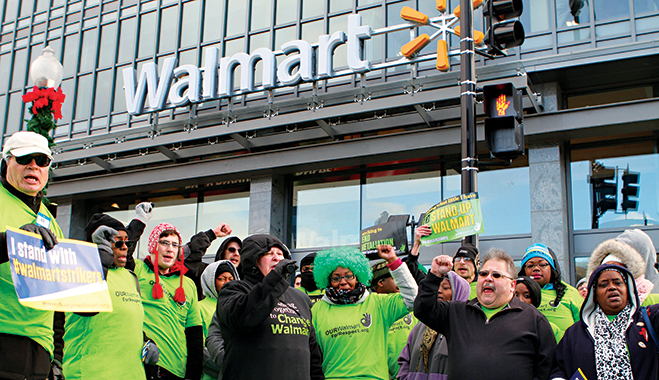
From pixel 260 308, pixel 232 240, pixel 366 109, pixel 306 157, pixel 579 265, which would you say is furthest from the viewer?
pixel 306 157

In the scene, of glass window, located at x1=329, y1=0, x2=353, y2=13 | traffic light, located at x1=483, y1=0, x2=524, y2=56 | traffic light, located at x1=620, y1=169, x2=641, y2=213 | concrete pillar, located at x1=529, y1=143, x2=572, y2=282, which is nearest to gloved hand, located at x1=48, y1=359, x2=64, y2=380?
traffic light, located at x1=483, y1=0, x2=524, y2=56

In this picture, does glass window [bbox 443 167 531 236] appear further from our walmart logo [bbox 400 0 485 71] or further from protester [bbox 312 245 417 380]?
protester [bbox 312 245 417 380]

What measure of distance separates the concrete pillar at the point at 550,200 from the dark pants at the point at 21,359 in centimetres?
1229

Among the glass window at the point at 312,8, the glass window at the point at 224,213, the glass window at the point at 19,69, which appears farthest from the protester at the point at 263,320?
the glass window at the point at 19,69

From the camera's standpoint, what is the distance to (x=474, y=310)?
16.2 ft

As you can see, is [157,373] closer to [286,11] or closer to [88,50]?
[286,11]

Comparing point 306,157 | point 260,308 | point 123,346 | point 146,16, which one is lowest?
point 123,346

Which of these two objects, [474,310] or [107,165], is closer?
[474,310]

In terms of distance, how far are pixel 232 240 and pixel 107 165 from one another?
13.7 meters

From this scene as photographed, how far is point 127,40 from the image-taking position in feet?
70.2

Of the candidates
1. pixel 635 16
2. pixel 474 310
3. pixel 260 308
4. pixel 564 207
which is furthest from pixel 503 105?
pixel 635 16

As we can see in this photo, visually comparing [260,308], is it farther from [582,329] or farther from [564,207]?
[564,207]

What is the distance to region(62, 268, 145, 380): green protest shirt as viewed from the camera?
4973mm

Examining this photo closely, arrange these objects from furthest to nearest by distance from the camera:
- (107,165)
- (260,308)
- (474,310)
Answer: (107,165), (474,310), (260,308)
